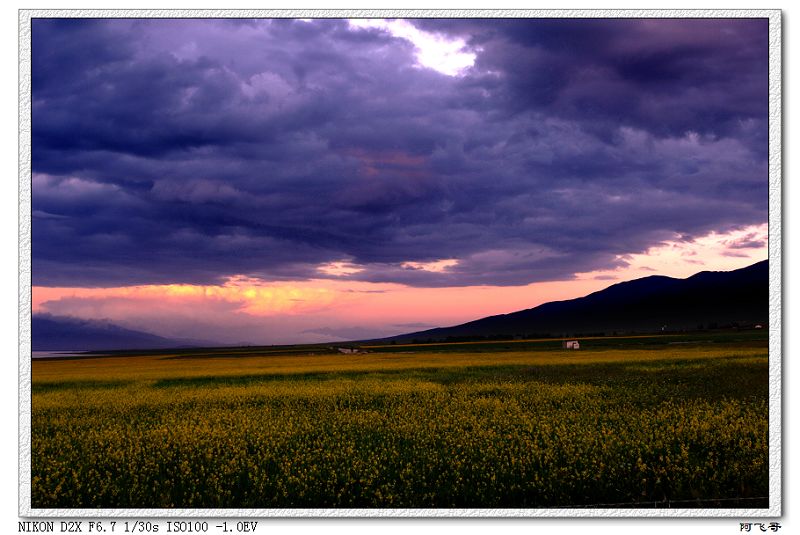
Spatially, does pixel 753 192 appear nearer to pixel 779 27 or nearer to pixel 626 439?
pixel 779 27

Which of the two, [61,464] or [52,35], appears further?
[52,35]

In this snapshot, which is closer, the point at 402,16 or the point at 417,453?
the point at 417,453

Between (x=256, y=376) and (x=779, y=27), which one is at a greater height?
(x=779, y=27)

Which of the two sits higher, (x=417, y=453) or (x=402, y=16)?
(x=402, y=16)

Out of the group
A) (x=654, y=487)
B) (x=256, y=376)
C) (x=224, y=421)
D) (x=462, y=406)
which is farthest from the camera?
(x=256, y=376)

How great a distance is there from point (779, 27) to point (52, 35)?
38.0 ft

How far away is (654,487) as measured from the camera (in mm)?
6359

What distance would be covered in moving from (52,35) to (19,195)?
106 inches

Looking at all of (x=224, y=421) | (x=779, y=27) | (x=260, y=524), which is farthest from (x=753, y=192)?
(x=224, y=421)

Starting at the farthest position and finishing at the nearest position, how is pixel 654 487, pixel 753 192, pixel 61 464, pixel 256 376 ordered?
pixel 256 376 < pixel 753 192 < pixel 61 464 < pixel 654 487
